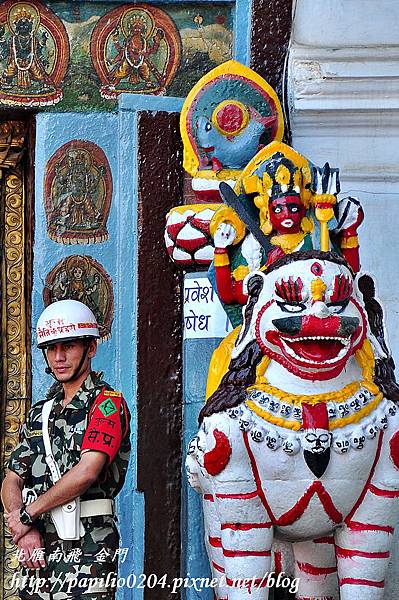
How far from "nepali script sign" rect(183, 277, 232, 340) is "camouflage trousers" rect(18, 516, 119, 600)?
129 centimetres

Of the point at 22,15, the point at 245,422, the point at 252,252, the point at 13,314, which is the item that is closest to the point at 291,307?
the point at 245,422

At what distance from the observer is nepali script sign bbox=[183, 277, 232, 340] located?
7.20 metres

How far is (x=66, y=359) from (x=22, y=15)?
6.56 ft

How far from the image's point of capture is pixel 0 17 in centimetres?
746

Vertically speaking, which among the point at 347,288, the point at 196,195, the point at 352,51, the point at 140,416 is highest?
the point at 352,51

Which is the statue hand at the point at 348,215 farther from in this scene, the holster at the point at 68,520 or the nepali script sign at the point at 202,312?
the holster at the point at 68,520

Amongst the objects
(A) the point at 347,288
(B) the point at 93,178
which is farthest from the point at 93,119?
(A) the point at 347,288

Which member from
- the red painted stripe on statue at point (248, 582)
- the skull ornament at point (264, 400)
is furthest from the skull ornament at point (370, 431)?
the red painted stripe on statue at point (248, 582)

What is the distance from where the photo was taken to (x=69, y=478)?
20.0ft

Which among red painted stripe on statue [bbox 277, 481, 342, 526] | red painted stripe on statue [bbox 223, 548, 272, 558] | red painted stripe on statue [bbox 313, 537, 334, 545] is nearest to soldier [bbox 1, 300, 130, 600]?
red painted stripe on statue [bbox 223, 548, 272, 558]

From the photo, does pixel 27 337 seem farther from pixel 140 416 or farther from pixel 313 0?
pixel 313 0

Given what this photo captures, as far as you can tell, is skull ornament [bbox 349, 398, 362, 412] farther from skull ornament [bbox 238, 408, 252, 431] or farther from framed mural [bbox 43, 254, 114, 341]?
framed mural [bbox 43, 254, 114, 341]

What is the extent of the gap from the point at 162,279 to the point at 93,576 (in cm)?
168

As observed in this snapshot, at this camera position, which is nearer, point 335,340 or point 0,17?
point 335,340
